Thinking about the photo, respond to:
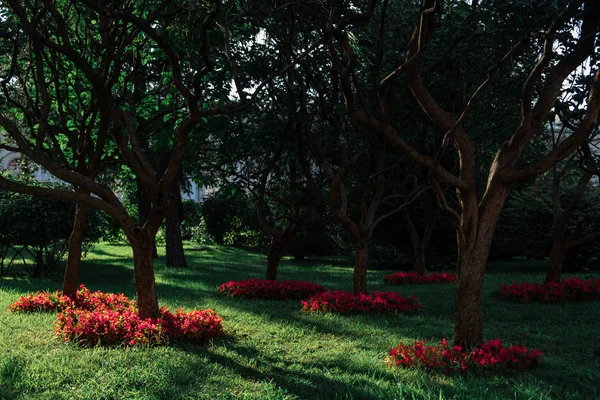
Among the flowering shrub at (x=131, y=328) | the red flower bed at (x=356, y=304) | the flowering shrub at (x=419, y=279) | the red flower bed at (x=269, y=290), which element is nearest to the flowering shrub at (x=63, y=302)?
the flowering shrub at (x=131, y=328)

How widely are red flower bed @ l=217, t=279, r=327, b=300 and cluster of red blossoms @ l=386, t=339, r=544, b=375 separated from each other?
17.5 feet

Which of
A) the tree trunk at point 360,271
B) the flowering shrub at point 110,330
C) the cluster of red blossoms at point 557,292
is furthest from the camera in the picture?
the cluster of red blossoms at point 557,292

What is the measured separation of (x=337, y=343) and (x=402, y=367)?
1485 mm

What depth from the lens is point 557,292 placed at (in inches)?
409

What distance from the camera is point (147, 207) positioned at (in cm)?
1841

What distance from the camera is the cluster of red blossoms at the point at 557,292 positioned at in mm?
10375

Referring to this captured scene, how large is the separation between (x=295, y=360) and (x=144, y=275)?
7.43 feet

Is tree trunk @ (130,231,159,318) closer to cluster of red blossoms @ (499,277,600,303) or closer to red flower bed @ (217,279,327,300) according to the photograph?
red flower bed @ (217,279,327,300)

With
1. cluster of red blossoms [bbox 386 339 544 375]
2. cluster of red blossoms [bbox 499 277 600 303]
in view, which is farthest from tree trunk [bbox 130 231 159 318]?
cluster of red blossoms [bbox 499 277 600 303]

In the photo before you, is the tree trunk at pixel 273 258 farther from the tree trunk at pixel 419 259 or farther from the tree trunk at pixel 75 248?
the tree trunk at pixel 419 259

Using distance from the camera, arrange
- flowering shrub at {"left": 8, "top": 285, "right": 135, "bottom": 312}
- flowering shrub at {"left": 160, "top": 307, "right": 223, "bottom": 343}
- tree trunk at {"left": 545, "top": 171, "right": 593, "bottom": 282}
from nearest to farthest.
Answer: flowering shrub at {"left": 160, "top": 307, "right": 223, "bottom": 343}, flowering shrub at {"left": 8, "top": 285, "right": 135, "bottom": 312}, tree trunk at {"left": 545, "top": 171, "right": 593, "bottom": 282}

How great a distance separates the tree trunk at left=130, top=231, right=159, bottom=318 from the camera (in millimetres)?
6820

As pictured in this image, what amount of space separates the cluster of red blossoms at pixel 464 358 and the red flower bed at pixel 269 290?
534 centimetres

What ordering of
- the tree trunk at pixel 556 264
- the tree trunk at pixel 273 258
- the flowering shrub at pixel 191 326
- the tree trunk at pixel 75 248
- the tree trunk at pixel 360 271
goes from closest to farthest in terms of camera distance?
the flowering shrub at pixel 191 326 < the tree trunk at pixel 75 248 < the tree trunk at pixel 360 271 < the tree trunk at pixel 556 264 < the tree trunk at pixel 273 258
